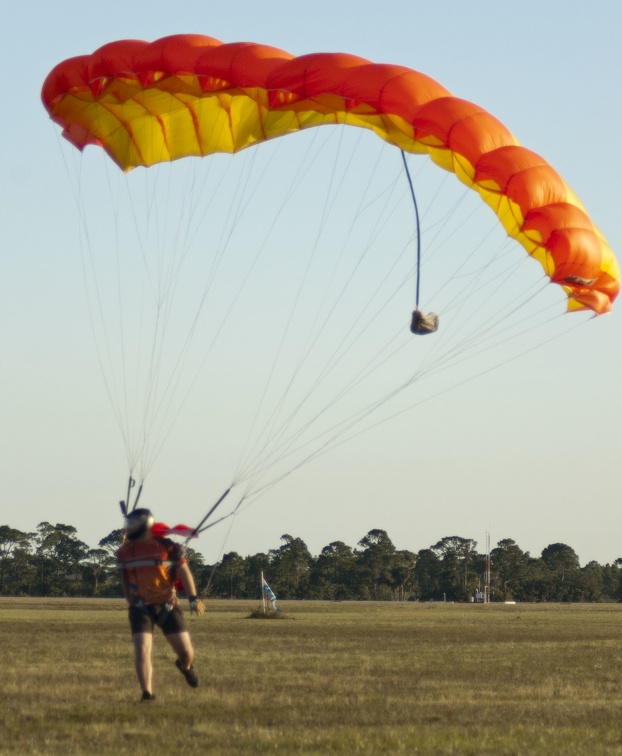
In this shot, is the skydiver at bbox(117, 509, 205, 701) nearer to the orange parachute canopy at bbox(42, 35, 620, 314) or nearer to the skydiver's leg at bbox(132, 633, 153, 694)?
the skydiver's leg at bbox(132, 633, 153, 694)

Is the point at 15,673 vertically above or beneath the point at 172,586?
beneath

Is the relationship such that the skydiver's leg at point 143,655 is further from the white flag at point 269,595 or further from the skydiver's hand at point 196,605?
→ the white flag at point 269,595

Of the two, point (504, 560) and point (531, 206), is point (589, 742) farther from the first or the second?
point (504, 560)

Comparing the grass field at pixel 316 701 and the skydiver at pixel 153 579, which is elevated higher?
the skydiver at pixel 153 579

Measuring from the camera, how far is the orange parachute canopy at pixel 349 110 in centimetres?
1303

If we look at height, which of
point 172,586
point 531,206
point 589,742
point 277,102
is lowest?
point 589,742

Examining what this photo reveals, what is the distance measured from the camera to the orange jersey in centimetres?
1113

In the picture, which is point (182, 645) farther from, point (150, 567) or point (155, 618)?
point (150, 567)

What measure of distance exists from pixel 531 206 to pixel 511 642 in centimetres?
1289

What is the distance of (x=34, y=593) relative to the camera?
340 ft

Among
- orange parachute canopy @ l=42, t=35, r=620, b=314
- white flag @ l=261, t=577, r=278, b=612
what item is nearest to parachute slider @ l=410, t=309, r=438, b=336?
orange parachute canopy @ l=42, t=35, r=620, b=314

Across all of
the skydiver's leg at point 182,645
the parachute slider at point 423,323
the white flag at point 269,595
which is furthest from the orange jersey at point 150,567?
the white flag at point 269,595

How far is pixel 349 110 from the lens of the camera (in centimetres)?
1345

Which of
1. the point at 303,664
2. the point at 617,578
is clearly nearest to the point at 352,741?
the point at 303,664
